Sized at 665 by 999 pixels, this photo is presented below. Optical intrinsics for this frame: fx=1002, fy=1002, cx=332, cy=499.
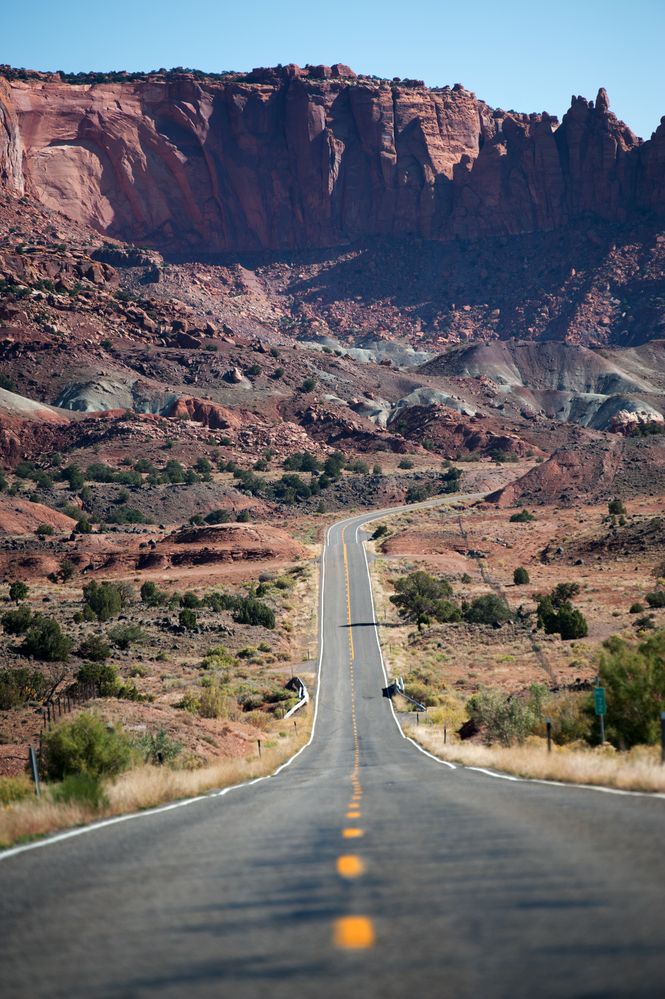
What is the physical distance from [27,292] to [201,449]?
141ft

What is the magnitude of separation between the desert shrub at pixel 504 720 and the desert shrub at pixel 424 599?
1146 inches

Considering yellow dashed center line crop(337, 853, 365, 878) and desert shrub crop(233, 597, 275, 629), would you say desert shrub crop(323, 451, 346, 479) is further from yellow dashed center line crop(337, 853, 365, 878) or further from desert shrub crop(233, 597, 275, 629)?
yellow dashed center line crop(337, 853, 365, 878)

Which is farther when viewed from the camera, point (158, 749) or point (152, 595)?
point (152, 595)

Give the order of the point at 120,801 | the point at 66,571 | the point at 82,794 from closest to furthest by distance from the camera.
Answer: the point at 82,794 → the point at 120,801 → the point at 66,571

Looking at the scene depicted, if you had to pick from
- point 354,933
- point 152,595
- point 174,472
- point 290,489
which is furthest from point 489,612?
point 354,933

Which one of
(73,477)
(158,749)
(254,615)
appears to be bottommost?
(158,749)

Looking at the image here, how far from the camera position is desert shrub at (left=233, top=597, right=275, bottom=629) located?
64.0m

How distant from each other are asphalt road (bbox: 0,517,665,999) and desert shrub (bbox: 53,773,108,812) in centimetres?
311

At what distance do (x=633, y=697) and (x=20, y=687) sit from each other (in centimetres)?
2238

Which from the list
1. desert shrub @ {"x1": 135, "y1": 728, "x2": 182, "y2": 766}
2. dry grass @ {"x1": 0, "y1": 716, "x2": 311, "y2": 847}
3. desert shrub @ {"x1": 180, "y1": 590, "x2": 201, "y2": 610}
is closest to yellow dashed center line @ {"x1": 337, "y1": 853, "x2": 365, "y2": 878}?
dry grass @ {"x1": 0, "y1": 716, "x2": 311, "y2": 847}

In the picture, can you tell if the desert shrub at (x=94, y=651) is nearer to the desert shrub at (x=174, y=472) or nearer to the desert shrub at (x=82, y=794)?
the desert shrub at (x=82, y=794)

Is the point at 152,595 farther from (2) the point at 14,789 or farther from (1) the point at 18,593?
(2) the point at 14,789

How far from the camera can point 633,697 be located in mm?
21453

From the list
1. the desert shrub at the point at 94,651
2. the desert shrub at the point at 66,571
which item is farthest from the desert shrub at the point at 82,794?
the desert shrub at the point at 66,571
